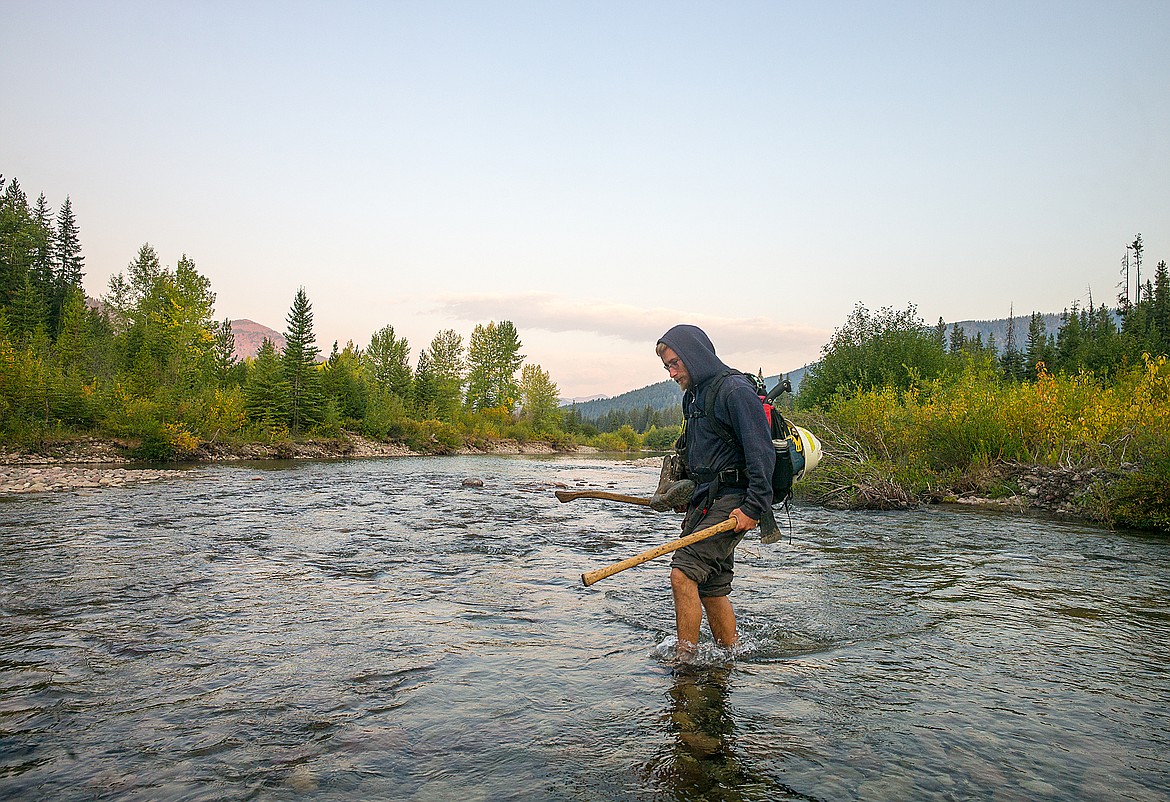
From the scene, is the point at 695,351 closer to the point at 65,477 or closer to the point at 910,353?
the point at 65,477

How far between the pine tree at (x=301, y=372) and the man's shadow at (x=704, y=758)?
4930 cm

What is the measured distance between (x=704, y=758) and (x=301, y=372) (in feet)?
172

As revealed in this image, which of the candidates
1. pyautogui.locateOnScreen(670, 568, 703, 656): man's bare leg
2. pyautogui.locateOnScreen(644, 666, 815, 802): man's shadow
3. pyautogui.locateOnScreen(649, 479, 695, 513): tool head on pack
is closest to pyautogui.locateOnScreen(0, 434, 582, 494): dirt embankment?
pyautogui.locateOnScreen(649, 479, 695, 513): tool head on pack

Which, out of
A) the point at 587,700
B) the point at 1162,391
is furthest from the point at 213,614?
the point at 1162,391

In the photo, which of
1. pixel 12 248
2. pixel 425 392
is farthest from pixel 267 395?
pixel 12 248

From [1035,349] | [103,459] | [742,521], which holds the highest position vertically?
[1035,349]

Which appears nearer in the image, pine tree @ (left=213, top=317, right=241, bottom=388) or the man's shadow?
the man's shadow

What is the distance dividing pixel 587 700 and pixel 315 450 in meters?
46.6

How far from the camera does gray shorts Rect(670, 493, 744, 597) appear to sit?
564 centimetres

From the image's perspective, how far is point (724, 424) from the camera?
19.0ft

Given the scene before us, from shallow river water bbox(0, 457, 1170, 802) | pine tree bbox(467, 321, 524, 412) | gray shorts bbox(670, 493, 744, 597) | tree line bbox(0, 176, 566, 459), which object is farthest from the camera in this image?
pine tree bbox(467, 321, 524, 412)

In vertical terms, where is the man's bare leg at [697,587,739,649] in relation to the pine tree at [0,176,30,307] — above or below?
below

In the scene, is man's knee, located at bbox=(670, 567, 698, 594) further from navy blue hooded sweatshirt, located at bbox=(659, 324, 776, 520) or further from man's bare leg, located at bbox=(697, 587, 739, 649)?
navy blue hooded sweatshirt, located at bbox=(659, 324, 776, 520)

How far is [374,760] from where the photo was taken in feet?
13.2
